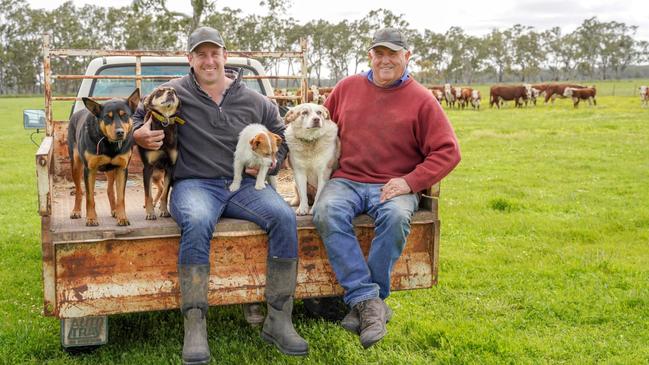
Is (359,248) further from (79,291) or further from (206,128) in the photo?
(79,291)

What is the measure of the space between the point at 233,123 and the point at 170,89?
50 cm

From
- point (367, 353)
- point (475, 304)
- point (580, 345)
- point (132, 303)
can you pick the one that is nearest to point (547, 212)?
point (475, 304)

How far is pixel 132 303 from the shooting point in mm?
3480

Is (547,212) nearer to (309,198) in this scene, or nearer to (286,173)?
(286,173)

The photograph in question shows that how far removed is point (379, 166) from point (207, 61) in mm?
1359

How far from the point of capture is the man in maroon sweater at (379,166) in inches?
149

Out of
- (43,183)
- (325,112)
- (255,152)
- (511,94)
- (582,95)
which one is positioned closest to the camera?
(43,183)

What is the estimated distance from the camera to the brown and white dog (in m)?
4.48

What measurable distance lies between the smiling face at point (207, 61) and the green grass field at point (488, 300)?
1810 mm

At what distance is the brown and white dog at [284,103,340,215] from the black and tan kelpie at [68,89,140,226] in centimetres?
111

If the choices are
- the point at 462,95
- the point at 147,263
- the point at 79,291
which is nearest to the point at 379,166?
the point at 147,263

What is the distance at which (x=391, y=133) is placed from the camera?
4391 millimetres

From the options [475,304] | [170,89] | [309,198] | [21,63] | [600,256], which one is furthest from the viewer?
[21,63]

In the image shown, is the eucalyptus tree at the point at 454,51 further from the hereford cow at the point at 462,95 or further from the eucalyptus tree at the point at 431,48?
the hereford cow at the point at 462,95
